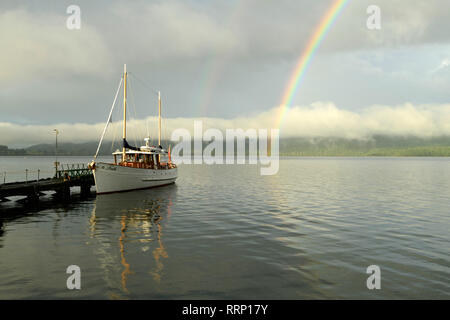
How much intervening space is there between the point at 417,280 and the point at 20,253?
17.2 metres

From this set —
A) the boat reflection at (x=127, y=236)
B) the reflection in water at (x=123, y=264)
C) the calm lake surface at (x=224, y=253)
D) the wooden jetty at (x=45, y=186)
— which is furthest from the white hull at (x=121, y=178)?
the reflection in water at (x=123, y=264)

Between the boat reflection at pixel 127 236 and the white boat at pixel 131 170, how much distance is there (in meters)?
6.42

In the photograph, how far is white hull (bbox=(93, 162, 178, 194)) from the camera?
35469 millimetres

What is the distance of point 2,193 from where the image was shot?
28.2 meters

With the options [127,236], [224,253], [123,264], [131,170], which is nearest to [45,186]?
[131,170]

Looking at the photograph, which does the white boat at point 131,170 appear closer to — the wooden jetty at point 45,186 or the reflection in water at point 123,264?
the wooden jetty at point 45,186

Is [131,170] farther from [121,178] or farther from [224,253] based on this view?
[224,253]

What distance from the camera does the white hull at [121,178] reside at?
35469mm

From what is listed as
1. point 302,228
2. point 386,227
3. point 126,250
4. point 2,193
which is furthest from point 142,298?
point 2,193

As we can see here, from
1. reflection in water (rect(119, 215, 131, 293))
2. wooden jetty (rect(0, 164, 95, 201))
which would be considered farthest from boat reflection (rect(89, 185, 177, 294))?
wooden jetty (rect(0, 164, 95, 201))

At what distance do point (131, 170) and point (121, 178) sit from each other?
175cm

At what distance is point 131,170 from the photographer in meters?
38.6

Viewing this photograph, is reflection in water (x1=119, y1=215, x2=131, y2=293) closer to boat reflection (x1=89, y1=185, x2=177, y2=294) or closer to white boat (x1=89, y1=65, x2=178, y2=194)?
boat reflection (x1=89, y1=185, x2=177, y2=294)

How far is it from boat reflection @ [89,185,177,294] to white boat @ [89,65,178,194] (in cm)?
642
